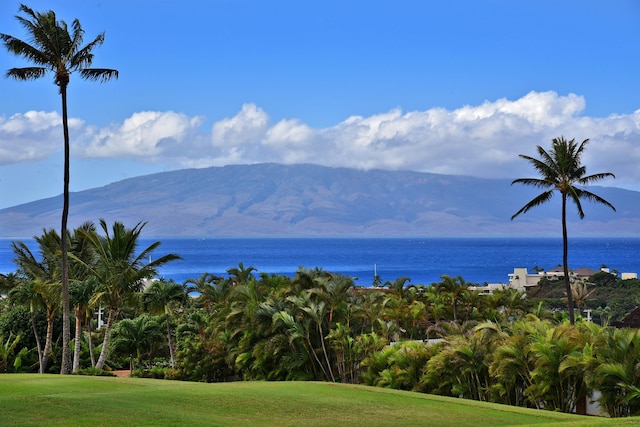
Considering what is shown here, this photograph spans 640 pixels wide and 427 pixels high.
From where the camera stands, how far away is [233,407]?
18.9 meters

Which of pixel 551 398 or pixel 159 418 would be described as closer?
pixel 159 418

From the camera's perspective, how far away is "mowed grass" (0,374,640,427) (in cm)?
1642

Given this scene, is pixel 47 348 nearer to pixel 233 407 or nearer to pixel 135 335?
pixel 135 335

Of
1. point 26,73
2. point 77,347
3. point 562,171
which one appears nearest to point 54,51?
point 26,73

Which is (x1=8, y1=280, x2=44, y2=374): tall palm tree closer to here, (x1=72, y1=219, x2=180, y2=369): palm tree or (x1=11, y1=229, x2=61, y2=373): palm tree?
(x1=11, y1=229, x2=61, y2=373): palm tree

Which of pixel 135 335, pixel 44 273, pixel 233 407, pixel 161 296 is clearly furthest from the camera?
pixel 135 335

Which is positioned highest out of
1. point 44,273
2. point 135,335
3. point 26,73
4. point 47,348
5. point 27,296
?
point 26,73

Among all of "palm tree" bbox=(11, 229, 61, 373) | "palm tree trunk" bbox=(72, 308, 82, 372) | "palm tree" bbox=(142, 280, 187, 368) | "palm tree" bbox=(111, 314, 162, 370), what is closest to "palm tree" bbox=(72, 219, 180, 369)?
"palm tree trunk" bbox=(72, 308, 82, 372)

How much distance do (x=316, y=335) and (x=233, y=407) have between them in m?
23.1

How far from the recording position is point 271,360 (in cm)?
4188

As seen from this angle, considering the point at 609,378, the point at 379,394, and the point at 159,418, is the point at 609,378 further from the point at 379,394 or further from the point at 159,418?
the point at 159,418

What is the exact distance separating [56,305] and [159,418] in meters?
29.3

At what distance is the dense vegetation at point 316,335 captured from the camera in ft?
90.1

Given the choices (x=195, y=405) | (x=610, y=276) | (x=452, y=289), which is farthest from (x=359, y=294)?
(x=610, y=276)
